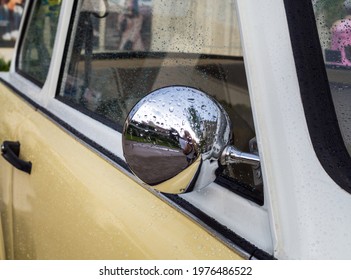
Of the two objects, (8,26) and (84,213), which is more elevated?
(8,26)

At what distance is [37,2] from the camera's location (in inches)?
112

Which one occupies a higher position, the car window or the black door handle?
the car window

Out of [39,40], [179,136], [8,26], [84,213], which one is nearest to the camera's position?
[179,136]

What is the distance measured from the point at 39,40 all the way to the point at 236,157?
73.7 inches

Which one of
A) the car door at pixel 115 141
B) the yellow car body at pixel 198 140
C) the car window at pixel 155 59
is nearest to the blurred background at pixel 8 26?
the car door at pixel 115 141

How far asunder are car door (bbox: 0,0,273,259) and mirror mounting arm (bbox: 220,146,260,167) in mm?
31

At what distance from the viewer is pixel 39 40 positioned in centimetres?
263

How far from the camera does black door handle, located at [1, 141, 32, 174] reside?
1947 millimetres

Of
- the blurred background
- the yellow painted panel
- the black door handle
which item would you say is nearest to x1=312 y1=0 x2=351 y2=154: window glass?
the yellow painted panel

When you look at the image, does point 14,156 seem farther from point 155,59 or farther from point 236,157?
point 236,157

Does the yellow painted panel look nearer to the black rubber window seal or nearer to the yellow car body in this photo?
the yellow car body

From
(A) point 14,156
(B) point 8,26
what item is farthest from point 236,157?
(B) point 8,26
